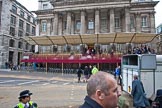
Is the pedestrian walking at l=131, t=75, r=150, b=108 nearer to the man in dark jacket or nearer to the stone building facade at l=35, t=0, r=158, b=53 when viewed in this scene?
the man in dark jacket

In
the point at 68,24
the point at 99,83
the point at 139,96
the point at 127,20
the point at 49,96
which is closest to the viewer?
the point at 99,83

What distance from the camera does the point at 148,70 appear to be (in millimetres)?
11875

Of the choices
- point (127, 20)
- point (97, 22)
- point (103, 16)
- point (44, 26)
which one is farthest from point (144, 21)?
point (44, 26)

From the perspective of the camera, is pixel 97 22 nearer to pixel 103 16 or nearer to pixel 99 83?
pixel 103 16

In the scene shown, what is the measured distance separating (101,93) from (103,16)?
198 ft

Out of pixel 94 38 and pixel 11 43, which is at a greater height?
pixel 11 43

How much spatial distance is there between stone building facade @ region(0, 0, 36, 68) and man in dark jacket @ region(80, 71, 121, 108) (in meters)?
64.2

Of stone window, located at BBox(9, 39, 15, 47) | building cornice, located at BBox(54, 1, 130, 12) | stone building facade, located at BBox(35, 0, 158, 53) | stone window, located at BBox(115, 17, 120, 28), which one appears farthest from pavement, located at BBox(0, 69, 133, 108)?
stone window, located at BBox(9, 39, 15, 47)

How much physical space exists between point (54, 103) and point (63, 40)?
34.1 m

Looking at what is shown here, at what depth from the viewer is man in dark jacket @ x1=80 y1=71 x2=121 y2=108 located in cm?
240

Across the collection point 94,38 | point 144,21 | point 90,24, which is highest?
point 144,21

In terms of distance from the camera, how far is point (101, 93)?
7.91 ft

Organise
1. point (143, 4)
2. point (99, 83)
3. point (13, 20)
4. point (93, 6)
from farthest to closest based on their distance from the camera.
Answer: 1. point (13, 20)
2. point (143, 4)
3. point (93, 6)
4. point (99, 83)

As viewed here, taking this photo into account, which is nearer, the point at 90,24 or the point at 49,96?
the point at 49,96
